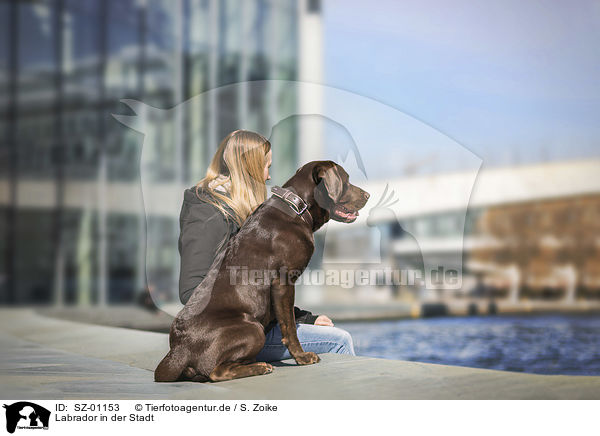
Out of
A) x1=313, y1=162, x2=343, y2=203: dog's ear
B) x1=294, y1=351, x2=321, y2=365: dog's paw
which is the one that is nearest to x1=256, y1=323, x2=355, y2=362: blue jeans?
x1=294, y1=351, x2=321, y2=365: dog's paw

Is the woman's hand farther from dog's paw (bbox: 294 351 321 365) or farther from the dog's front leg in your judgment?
the dog's front leg

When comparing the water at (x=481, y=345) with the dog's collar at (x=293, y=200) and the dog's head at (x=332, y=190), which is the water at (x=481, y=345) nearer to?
the dog's head at (x=332, y=190)

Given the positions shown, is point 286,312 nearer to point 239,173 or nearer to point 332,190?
point 332,190

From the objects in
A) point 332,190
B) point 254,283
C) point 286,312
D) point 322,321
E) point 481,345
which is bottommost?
point 481,345

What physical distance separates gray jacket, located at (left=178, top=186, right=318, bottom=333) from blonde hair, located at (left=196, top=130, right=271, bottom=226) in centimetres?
5

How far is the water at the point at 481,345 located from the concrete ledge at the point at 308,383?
7294 millimetres

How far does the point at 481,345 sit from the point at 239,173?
1253 cm

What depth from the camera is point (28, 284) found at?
1628 centimetres

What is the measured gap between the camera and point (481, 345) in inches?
576

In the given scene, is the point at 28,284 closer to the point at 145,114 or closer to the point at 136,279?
the point at 136,279

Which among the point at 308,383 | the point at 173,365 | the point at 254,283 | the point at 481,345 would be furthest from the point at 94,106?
the point at 308,383

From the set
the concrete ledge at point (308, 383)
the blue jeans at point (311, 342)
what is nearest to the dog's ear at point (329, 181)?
the blue jeans at point (311, 342)
